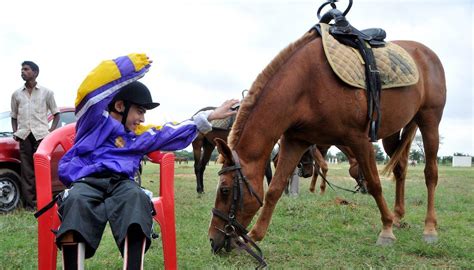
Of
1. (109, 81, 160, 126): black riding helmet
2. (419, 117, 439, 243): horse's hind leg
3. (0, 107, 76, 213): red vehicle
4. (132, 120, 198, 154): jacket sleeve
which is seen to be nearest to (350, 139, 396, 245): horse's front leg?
(419, 117, 439, 243): horse's hind leg

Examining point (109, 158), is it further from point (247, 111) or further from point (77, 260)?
point (247, 111)

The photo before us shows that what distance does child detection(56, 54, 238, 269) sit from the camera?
7.97ft

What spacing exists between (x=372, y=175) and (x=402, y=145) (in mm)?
1757

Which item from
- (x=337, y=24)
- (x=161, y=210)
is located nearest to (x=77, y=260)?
(x=161, y=210)

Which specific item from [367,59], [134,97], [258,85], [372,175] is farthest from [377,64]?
[134,97]

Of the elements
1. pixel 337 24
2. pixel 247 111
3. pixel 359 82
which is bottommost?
pixel 247 111

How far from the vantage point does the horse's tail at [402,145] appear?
6.12 meters

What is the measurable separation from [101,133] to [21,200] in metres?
4.99

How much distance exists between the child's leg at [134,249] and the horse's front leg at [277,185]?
1.99m

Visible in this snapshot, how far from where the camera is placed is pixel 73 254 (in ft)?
7.97

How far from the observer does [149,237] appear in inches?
97.3

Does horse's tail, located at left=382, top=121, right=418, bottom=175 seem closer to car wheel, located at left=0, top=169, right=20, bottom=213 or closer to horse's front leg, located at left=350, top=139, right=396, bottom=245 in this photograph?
horse's front leg, located at left=350, top=139, right=396, bottom=245

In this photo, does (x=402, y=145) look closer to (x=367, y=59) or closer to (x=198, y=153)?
(x=367, y=59)

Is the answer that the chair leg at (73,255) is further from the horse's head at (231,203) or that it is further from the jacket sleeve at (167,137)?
the horse's head at (231,203)
